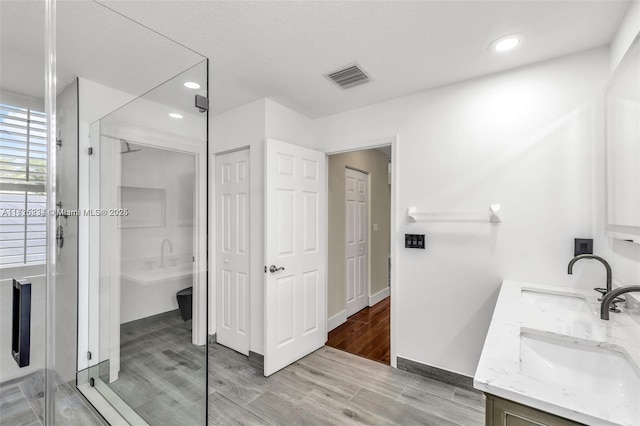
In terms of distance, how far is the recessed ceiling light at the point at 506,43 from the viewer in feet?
5.75

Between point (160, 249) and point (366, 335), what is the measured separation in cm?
255

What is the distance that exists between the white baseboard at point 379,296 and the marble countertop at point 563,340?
2.72 m

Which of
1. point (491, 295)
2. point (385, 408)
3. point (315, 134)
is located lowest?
point (385, 408)

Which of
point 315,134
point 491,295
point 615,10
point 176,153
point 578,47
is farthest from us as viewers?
point 315,134

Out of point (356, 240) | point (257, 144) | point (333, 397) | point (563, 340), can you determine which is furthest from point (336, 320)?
point (563, 340)

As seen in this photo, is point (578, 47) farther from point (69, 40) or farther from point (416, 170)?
point (69, 40)

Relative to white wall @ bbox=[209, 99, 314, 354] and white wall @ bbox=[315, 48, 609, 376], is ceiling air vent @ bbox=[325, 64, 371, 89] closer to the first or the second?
white wall @ bbox=[315, 48, 609, 376]

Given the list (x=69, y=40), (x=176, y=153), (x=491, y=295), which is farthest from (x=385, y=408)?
(x=69, y=40)

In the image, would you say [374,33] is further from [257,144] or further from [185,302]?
[185,302]

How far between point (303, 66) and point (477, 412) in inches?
110

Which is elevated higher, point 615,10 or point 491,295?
point 615,10

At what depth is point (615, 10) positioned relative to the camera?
4.97 feet

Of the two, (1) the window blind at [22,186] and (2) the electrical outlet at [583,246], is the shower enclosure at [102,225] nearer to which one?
(1) the window blind at [22,186]

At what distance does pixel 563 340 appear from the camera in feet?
3.85
